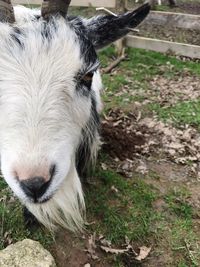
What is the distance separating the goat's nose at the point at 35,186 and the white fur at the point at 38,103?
5 centimetres

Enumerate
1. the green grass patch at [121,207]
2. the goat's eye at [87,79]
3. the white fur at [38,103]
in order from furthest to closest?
the green grass patch at [121,207] → the goat's eye at [87,79] → the white fur at [38,103]

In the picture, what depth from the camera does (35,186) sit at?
2.38m

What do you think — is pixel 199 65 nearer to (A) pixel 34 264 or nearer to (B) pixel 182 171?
(B) pixel 182 171

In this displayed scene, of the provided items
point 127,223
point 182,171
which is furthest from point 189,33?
point 127,223

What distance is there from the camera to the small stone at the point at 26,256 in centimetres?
317

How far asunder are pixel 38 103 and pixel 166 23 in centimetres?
597

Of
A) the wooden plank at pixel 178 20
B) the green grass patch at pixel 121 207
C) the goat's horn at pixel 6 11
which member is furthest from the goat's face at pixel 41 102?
the wooden plank at pixel 178 20

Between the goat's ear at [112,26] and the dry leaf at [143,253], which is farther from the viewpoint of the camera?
the dry leaf at [143,253]

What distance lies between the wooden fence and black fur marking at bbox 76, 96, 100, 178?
14.4 ft

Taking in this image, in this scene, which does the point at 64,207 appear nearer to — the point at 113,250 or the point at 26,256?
the point at 26,256

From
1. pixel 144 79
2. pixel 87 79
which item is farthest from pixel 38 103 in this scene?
pixel 144 79

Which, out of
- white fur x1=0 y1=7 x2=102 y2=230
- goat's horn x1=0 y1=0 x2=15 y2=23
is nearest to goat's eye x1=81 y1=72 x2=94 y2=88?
white fur x1=0 y1=7 x2=102 y2=230

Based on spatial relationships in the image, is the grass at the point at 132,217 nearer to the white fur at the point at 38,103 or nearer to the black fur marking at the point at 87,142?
the black fur marking at the point at 87,142

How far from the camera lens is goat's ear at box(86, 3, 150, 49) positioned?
3.20 metres
